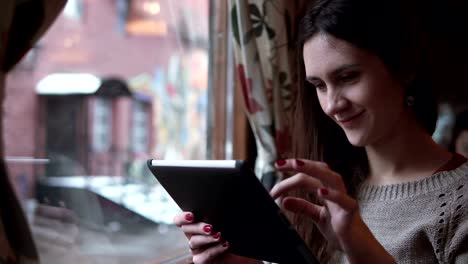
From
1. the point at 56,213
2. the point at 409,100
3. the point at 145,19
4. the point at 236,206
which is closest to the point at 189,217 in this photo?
the point at 236,206

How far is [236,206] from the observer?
783 millimetres

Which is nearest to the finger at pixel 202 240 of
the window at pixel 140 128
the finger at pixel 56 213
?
the finger at pixel 56 213

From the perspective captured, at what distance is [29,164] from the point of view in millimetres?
1278

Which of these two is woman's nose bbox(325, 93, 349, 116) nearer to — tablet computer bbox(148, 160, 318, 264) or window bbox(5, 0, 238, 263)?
tablet computer bbox(148, 160, 318, 264)

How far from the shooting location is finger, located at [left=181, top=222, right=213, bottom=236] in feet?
2.90

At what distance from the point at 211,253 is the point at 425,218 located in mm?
415

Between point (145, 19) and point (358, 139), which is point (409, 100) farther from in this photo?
point (145, 19)

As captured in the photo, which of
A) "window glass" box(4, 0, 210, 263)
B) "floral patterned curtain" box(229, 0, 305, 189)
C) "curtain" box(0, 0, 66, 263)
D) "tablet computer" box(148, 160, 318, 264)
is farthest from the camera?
"floral patterned curtain" box(229, 0, 305, 189)

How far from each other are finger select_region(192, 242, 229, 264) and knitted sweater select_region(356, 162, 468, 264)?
1.09 feet

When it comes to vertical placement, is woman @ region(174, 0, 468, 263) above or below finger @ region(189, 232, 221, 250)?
above

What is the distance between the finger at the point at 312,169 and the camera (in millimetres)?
717

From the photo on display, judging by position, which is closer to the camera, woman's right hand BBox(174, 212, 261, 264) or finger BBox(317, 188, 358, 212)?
finger BBox(317, 188, 358, 212)

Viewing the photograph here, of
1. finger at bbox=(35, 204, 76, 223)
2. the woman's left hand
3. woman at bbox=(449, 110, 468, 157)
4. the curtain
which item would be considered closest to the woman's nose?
the woman's left hand

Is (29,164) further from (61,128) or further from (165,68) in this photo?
(165,68)
